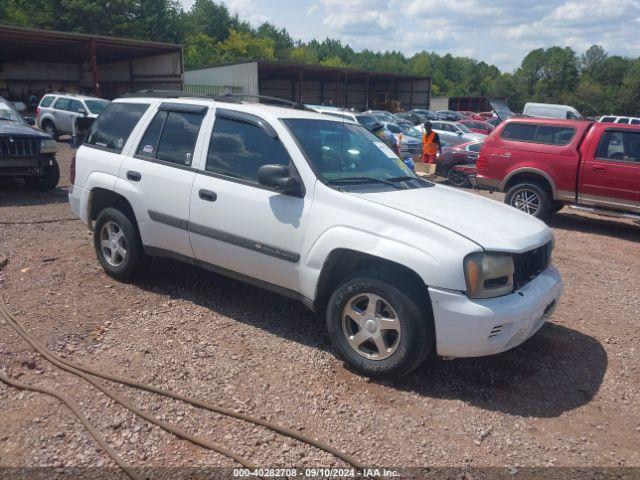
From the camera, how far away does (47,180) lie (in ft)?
32.8

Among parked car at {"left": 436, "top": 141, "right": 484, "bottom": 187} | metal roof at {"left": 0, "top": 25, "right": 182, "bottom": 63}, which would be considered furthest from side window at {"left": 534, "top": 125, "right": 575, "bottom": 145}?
metal roof at {"left": 0, "top": 25, "right": 182, "bottom": 63}

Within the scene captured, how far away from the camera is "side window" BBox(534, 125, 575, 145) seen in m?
9.28

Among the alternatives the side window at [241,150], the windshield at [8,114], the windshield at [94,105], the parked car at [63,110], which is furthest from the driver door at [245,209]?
the windshield at [94,105]

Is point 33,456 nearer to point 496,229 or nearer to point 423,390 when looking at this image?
point 423,390

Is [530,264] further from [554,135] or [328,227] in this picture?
[554,135]

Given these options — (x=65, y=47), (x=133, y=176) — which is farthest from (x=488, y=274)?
(x=65, y=47)

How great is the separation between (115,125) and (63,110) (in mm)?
16853

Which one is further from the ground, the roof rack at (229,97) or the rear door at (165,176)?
the roof rack at (229,97)

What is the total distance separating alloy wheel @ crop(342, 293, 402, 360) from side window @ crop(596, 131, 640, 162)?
700 centimetres

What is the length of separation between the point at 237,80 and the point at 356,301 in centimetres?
3201

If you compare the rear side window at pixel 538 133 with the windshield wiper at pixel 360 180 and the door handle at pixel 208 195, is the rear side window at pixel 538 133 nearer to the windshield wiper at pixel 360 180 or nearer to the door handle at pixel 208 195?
the windshield wiper at pixel 360 180

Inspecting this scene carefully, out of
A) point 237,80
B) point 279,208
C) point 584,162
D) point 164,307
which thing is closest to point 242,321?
point 164,307

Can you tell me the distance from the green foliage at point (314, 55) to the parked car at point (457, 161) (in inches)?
1561

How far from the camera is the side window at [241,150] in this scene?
4.16m
